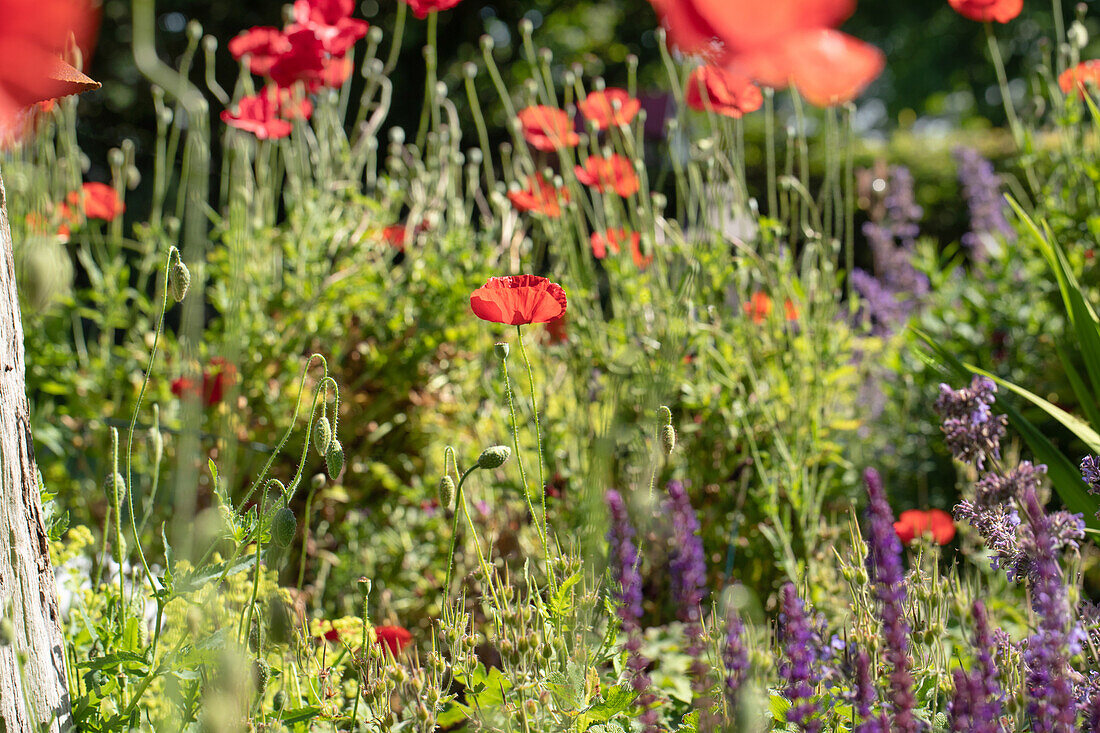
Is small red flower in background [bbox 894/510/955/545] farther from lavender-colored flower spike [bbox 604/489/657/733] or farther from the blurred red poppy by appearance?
the blurred red poppy

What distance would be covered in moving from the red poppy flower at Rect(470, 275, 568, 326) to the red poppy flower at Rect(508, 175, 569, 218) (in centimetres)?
89

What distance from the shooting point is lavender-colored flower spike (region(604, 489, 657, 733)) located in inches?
37.0

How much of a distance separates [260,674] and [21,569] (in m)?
0.29

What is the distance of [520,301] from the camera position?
1121 millimetres

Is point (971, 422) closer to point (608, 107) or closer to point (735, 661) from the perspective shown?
point (735, 661)

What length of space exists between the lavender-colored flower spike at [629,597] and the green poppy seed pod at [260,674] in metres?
0.41

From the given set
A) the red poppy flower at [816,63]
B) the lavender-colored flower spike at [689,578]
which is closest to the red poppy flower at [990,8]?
the lavender-colored flower spike at [689,578]

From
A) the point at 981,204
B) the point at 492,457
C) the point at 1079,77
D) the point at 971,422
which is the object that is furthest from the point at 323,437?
the point at 981,204

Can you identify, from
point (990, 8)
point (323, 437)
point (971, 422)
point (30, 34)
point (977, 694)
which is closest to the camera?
point (30, 34)

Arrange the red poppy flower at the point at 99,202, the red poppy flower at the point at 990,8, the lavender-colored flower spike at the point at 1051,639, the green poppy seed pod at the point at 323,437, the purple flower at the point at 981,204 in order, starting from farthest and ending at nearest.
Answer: the purple flower at the point at 981,204
the red poppy flower at the point at 99,202
the red poppy flower at the point at 990,8
the green poppy seed pod at the point at 323,437
the lavender-colored flower spike at the point at 1051,639

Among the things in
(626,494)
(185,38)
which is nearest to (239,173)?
(626,494)

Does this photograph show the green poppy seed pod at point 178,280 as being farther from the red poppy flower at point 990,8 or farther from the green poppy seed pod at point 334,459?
the red poppy flower at point 990,8

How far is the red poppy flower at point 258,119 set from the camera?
76.3 inches

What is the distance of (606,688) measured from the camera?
3.63ft
